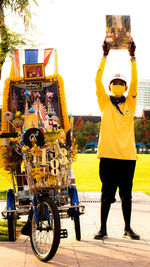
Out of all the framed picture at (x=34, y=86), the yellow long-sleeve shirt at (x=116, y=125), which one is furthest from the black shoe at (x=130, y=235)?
the framed picture at (x=34, y=86)

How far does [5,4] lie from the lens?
28.4 feet

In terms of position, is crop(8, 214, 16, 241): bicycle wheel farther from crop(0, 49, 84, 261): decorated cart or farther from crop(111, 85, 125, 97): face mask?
crop(111, 85, 125, 97): face mask

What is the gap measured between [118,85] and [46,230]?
2229 millimetres

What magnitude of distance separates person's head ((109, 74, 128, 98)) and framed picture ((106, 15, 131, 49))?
449mm

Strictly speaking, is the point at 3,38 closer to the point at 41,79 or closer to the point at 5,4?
the point at 5,4

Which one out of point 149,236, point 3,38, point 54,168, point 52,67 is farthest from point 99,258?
point 3,38

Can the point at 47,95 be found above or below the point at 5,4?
below

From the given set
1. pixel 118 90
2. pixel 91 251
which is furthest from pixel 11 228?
pixel 118 90

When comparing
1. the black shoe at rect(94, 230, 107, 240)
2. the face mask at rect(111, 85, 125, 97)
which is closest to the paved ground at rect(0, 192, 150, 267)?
the black shoe at rect(94, 230, 107, 240)

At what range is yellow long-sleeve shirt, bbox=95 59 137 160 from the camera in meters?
5.47

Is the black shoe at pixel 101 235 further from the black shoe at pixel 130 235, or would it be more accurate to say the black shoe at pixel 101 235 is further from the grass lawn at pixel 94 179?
the grass lawn at pixel 94 179

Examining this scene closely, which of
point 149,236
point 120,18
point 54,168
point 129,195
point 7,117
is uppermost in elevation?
point 120,18

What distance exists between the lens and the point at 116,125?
552cm

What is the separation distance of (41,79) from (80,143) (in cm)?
8202
